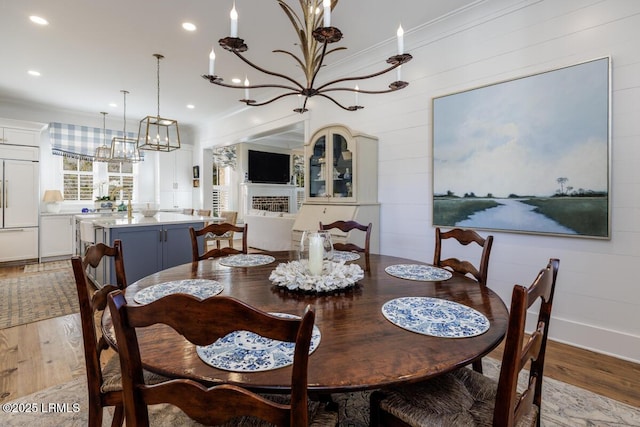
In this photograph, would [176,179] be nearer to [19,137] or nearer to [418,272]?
[19,137]

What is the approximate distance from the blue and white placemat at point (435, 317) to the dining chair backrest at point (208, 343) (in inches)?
19.8

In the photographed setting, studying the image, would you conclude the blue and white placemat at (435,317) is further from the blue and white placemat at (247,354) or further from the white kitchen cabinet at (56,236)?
the white kitchen cabinet at (56,236)

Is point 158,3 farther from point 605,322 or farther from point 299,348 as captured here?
point 605,322

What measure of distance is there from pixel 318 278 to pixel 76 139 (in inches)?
268

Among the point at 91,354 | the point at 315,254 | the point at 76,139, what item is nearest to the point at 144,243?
the point at 91,354

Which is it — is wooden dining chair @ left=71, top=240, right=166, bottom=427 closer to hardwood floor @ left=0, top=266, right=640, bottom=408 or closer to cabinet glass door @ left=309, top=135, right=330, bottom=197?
hardwood floor @ left=0, top=266, right=640, bottom=408

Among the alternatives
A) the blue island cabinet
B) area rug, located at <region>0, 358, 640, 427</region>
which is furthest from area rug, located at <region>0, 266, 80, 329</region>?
area rug, located at <region>0, 358, 640, 427</region>

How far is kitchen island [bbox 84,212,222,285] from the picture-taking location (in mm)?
3320

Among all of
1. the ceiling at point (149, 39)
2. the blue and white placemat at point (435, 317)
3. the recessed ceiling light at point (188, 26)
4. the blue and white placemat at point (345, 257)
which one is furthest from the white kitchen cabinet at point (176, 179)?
the blue and white placemat at point (435, 317)

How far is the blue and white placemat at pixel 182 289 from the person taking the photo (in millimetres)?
1229

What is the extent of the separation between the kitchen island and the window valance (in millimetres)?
3338

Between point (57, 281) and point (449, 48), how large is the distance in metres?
5.39

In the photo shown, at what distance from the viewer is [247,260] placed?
6.35 feet

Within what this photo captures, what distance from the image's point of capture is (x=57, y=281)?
4129 millimetres
